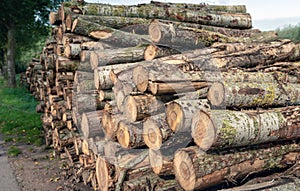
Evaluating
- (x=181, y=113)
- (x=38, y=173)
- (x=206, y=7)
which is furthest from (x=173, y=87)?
(x=206, y=7)

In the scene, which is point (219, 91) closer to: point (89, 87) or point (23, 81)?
point (89, 87)

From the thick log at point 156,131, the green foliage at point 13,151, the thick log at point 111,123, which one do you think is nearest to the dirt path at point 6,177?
the green foliage at point 13,151

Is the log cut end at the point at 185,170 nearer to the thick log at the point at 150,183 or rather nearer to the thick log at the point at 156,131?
the thick log at the point at 156,131

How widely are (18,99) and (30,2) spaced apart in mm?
6087

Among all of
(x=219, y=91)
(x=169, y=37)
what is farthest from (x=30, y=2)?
(x=219, y=91)

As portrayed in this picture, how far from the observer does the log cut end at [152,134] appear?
372 cm

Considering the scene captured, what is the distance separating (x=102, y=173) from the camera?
4.85 m

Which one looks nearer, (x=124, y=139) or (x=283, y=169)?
(x=283, y=169)

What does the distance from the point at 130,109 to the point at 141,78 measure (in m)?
0.43

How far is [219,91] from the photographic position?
3.68 meters

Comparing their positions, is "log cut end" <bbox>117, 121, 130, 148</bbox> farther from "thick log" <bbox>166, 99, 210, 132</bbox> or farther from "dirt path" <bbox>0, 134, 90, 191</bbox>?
Result: "dirt path" <bbox>0, 134, 90, 191</bbox>

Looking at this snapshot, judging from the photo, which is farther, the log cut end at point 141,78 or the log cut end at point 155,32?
the log cut end at point 155,32

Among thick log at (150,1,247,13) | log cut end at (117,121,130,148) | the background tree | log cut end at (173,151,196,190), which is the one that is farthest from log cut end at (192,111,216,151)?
the background tree

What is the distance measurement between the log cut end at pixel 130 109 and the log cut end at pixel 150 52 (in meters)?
0.95
